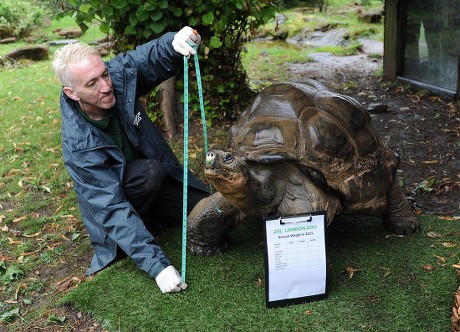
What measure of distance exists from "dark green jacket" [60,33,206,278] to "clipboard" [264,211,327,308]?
0.62 metres

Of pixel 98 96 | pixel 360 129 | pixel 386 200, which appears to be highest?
pixel 98 96

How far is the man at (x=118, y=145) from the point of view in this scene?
2.87 meters

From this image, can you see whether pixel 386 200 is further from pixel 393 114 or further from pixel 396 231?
pixel 393 114

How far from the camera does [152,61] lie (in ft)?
10.6

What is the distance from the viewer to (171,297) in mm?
2793

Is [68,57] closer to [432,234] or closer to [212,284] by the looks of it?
[212,284]

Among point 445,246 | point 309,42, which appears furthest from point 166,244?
point 309,42

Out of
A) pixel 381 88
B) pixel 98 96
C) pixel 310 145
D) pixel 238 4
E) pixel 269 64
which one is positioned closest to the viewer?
pixel 310 145

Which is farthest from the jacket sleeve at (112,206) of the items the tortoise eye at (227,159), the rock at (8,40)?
the rock at (8,40)

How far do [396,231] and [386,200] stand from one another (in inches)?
12.6

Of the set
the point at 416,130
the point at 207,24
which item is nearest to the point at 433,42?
the point at 416,130

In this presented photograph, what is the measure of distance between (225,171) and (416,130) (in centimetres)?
360

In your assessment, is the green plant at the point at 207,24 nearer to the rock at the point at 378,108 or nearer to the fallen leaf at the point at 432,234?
the rock at the point at 378,108

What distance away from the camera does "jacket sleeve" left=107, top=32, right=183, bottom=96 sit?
3137 millimetres
